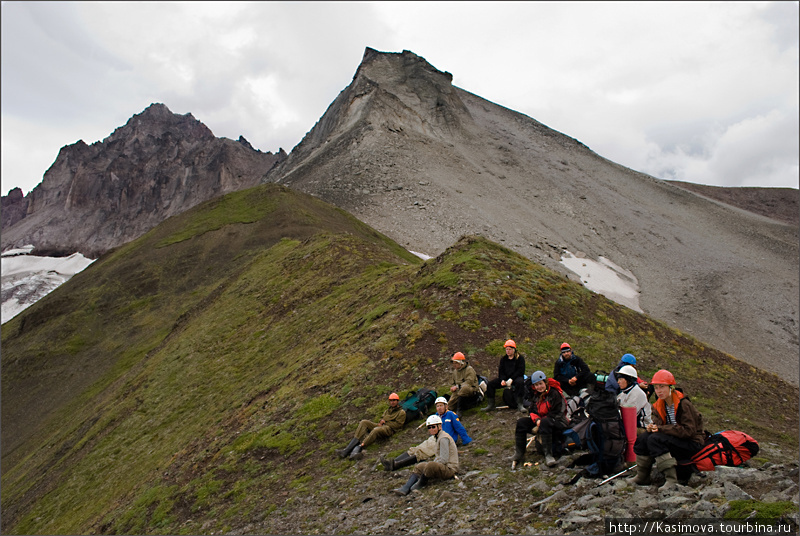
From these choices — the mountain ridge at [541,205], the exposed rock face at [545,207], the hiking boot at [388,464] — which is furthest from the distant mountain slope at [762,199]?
the hiking boot at [388,464]

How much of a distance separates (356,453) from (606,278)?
61948mm

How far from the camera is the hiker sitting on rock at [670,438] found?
8289mm

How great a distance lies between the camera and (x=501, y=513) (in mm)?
8891

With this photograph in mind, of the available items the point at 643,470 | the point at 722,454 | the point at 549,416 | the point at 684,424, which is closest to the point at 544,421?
the point at 549,416

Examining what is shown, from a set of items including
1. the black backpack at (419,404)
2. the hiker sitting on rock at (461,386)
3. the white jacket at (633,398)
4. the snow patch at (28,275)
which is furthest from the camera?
the snow patch at (28,275)

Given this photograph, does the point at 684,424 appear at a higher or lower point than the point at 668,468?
higher

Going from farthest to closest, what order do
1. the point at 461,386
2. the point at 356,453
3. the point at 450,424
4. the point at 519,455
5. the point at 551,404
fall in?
the point at 461,386, the point at 356,453, the point at 450,424, the point at 551,404, the point at 519,455

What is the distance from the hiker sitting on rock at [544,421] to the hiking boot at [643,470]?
6.67 ft

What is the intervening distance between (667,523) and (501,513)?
2809 mm

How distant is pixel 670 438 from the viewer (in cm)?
830

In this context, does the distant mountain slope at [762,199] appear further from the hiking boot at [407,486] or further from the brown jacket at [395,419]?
the hiking boot at [407,486]

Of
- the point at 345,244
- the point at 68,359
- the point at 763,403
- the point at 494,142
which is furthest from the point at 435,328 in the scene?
the point at 494,142

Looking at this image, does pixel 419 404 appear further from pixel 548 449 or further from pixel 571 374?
pixel 548 449

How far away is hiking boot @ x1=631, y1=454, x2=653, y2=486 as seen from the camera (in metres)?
8.46
